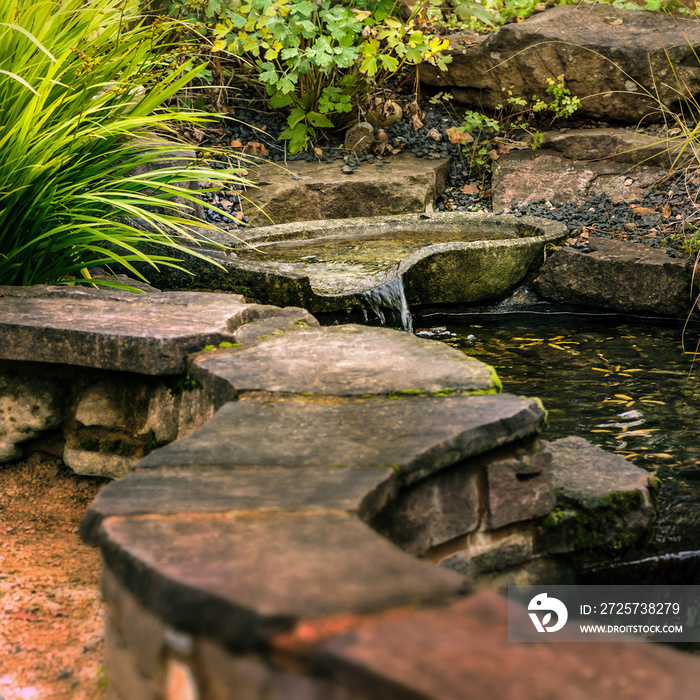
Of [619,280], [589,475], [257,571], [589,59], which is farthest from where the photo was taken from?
[589,59]

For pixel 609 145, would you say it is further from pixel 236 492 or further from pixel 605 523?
pixel 236 492

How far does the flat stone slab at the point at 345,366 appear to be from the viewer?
1808 millimetres

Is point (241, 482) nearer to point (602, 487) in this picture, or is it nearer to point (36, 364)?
point (602, 487)

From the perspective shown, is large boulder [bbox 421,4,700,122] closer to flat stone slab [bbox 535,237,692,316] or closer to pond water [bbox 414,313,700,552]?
flat stone slab [bbox 535,237,692,316]

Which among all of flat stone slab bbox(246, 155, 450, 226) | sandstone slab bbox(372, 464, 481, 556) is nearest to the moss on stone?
sandstone slab bbox(372, 464, 481, 556)

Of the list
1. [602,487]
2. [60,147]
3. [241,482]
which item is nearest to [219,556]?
[241,482]

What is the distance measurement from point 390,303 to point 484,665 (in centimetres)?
318

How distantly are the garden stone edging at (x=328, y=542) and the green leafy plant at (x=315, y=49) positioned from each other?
4.34 metres

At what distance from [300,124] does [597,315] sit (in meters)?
3.18

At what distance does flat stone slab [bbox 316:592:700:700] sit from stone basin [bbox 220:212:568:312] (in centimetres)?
291

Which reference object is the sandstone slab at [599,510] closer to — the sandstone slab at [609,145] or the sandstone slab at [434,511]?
the sandstone slab at [434,511]

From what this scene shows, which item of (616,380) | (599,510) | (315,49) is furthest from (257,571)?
(315,49)

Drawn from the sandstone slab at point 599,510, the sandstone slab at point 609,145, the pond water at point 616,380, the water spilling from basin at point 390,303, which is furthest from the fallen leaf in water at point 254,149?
the sandstone slab at point 599,510

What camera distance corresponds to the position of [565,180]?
19.8 ft
